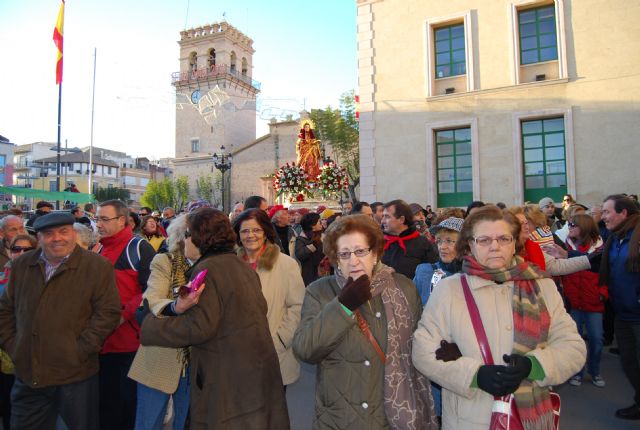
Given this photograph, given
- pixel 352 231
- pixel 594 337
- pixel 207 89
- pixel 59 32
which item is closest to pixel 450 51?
pixel 594 337

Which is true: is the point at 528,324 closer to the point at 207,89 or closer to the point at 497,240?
the point at 497,240

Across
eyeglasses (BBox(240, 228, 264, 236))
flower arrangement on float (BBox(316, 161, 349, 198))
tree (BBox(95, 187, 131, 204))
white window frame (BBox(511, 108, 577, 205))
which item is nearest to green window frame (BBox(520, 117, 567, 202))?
white window frame (BBox(511, 108, 577, 205))

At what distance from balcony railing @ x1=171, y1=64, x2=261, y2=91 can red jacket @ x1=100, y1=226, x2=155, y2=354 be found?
138 feet

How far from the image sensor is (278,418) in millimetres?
2643

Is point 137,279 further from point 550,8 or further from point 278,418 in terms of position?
point 550,8

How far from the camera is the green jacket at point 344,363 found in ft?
7.44

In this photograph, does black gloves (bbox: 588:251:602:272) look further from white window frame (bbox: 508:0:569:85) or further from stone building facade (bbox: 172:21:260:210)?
stone building facade (bbox: 172:21:260:210)

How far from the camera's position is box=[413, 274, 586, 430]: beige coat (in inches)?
87.2

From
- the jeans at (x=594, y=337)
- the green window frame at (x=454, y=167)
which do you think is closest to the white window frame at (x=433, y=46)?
the green window frame at (x=454, y=167)

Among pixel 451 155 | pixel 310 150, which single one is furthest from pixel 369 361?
pixel 310 150

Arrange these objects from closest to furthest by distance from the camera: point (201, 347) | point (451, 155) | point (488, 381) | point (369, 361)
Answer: point (488, 381) < point (369, 361) < point (201, 347) < point (451, 155)

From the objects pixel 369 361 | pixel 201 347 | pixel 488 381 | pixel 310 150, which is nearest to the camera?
pixel 488 381

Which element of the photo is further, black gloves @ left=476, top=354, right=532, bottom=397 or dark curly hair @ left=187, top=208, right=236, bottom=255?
dark curly hair @ left=187, top=208, right=236, bottom=255

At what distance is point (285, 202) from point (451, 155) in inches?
227
